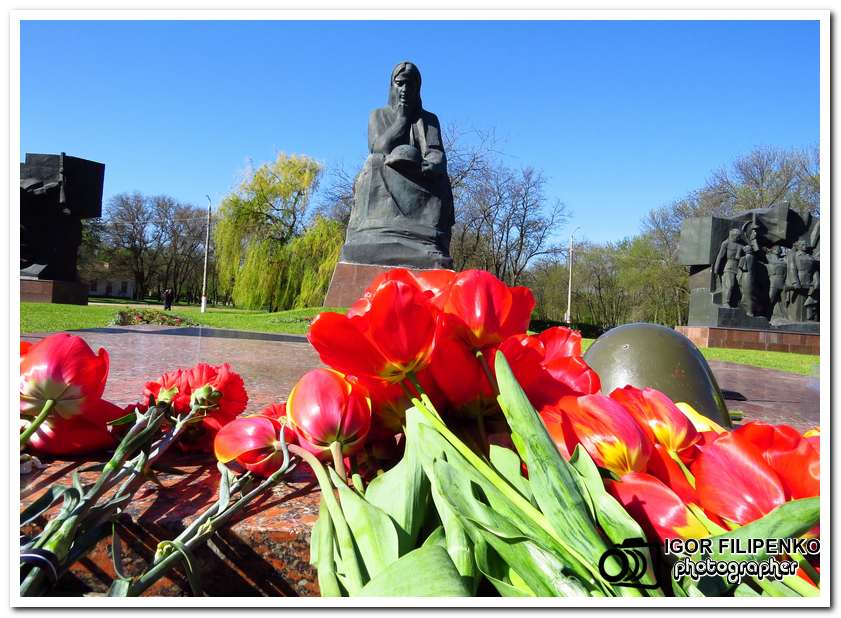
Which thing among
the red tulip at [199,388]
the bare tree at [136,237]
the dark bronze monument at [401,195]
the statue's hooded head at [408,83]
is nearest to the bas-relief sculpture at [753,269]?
the dark bronze monument at [401,195]

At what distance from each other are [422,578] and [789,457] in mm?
243

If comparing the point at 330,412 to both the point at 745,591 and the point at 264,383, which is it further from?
the point at 264,383

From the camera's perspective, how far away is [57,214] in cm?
1806

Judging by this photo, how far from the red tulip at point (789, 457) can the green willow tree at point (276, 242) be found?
70.1ft

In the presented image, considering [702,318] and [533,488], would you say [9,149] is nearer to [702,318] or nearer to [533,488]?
[533,488]

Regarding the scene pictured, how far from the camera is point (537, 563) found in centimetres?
34

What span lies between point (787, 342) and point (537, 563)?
17.4 m

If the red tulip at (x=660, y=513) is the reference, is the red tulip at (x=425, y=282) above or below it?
above

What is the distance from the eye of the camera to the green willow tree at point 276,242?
72.4ft

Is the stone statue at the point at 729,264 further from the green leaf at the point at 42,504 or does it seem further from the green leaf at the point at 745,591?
the green leaf at the point at 42,504

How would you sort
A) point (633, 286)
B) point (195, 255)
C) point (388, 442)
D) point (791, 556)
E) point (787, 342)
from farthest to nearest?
1. point (195, 255)
2. point (633, 286)
3. point (787, 342)
4. point (388, 442)
5. point (791, 556)

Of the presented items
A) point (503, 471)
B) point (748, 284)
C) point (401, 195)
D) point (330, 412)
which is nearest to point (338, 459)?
point (330, 412)

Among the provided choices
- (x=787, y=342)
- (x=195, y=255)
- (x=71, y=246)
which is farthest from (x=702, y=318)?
(x=195, y=255)
